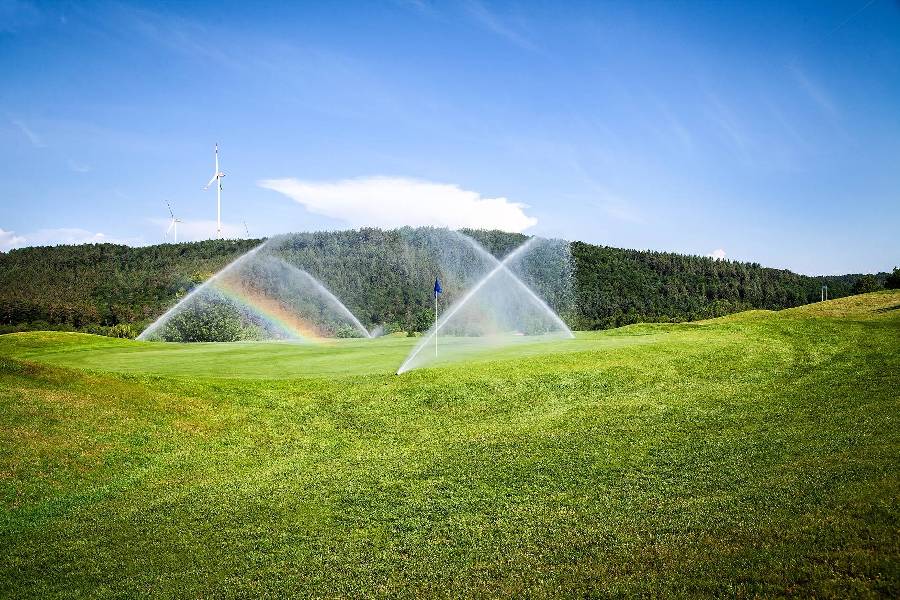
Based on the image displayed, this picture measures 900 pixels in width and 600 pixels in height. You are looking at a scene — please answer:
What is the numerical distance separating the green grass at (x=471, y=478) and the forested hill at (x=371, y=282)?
5957 centimetres

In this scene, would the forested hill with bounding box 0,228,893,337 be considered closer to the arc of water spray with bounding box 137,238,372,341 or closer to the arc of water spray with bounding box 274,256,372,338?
the arc of water spray with bounding box 274,256,372,338

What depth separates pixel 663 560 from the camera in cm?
746

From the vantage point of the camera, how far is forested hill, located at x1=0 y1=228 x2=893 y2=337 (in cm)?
8812

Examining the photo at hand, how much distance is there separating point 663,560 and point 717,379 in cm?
1364

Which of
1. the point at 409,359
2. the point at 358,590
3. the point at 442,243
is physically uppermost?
the point at 442,243

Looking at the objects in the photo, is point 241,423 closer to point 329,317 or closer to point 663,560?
point 663,560

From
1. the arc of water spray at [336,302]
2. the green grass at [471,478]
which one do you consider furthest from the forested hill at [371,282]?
the green grass at [471,478]

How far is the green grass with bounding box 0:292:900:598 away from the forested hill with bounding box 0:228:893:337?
59.6m

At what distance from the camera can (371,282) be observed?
118375 mm

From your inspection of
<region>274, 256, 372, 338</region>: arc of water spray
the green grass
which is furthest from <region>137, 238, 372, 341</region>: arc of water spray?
the green grass

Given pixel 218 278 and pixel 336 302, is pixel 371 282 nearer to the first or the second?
pixel 336 302

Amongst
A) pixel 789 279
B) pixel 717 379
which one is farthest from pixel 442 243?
pixel 717 379

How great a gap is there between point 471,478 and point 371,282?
108068 millimetres

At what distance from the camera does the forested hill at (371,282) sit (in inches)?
3469
